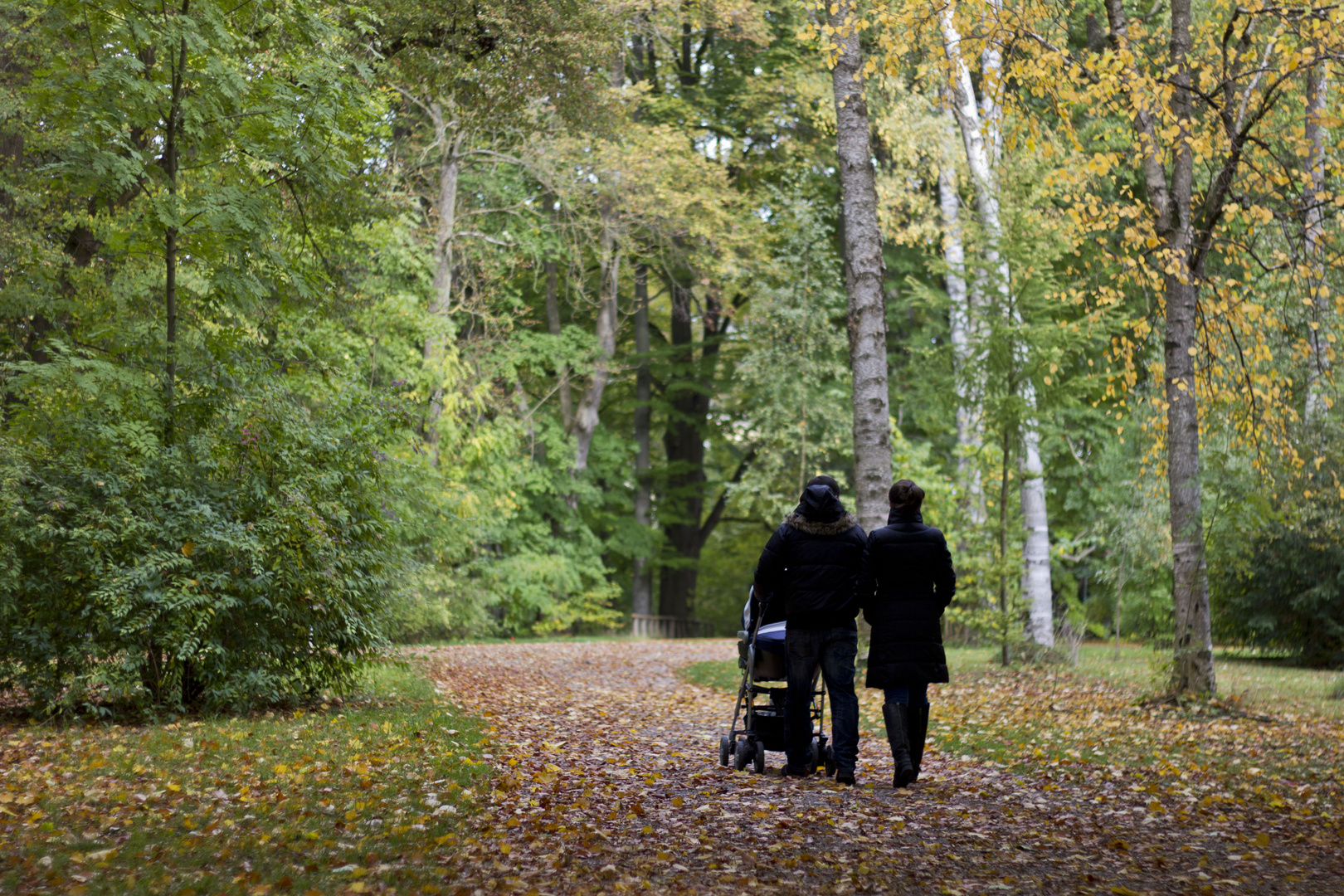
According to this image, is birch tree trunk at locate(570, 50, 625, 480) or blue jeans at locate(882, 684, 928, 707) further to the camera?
birch tree trunk at locate(570, 50, 625, 480)

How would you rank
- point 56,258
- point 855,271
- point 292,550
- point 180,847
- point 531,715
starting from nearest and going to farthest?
point 180,847, point 292,550, point 531,715, point 56,258, point 855,271

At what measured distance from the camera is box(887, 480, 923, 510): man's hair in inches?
276

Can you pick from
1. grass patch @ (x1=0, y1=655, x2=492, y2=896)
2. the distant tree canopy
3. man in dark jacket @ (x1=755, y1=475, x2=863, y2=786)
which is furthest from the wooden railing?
man in dark jacket @ (x1=755, y1=475, x2=863, y2=786)

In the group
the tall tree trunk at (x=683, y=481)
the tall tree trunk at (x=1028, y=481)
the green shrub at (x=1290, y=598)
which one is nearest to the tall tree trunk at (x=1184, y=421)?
the tall tree trunk at (x=1028, y=481)

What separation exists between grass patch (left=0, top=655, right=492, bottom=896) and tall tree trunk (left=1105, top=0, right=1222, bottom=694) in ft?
22.1

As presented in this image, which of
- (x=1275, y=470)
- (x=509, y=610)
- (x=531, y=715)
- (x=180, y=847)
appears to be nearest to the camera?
(x=180, y=847)

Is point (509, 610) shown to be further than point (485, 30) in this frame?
Yes

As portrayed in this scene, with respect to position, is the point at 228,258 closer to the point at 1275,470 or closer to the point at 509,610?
the point at 1275,470

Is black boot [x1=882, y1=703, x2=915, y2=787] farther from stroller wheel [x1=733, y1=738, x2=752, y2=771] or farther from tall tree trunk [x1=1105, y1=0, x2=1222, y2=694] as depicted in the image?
tall tree trunk [x1=1105, y1=0, x2=1222, y2=694]

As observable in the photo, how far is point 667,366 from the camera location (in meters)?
30.9

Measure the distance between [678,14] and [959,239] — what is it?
27.3ft

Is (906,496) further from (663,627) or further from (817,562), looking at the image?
(663,627)

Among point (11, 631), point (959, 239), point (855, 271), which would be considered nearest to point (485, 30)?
point (855, 271)

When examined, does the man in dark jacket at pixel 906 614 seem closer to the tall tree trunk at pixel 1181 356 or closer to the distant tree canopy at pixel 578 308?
the distant tree canopy at pixel 578 308
